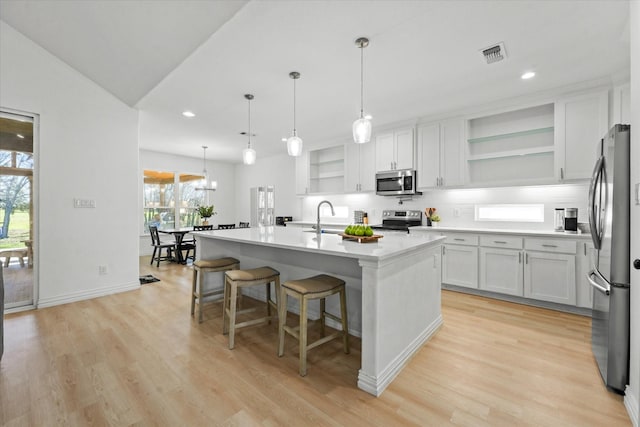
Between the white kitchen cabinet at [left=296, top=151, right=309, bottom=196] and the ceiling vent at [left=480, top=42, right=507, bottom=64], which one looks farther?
the white kitchen cabinet at [left=296, top=151, right=309, bottom=196]

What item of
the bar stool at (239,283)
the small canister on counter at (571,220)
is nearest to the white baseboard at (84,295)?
the bar stool at (239,283)

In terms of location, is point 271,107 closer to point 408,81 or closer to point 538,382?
point 408,81

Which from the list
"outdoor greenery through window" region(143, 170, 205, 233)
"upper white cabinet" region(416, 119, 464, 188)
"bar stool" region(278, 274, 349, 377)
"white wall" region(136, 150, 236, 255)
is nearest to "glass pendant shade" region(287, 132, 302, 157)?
"bar stool" region(278, 274, 349, 377)

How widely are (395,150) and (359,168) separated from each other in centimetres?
77

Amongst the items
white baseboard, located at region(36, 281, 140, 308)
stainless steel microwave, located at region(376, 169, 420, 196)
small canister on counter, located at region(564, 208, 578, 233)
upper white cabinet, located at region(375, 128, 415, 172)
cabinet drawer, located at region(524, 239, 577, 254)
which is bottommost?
white baseboard, located at region(36, 281, 140, 308)

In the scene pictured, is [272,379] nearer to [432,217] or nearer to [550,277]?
[550,277]

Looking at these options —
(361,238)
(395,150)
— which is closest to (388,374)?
(361,238)

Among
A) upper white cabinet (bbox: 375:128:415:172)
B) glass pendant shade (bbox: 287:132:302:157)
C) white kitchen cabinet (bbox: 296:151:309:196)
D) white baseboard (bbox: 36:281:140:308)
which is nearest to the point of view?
glass pendant shade (bbox: 287:132:302:157)

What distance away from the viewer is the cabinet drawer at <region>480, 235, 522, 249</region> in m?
3.40

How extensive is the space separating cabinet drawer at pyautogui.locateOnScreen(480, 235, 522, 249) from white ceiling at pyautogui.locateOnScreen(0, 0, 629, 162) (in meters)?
1.78

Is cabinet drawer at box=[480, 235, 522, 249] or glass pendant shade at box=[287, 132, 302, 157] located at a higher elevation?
glass pendant shade at box=[287, 132, 302, 157]

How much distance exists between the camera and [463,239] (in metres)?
3.80

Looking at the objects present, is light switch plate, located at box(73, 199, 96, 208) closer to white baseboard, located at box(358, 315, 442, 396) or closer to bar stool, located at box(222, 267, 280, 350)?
bar stool, located at box(222, 267, 280, 350)

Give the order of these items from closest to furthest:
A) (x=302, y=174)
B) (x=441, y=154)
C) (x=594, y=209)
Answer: (x=594, y=209), (x=441, y=154), (x=302, y=174)
